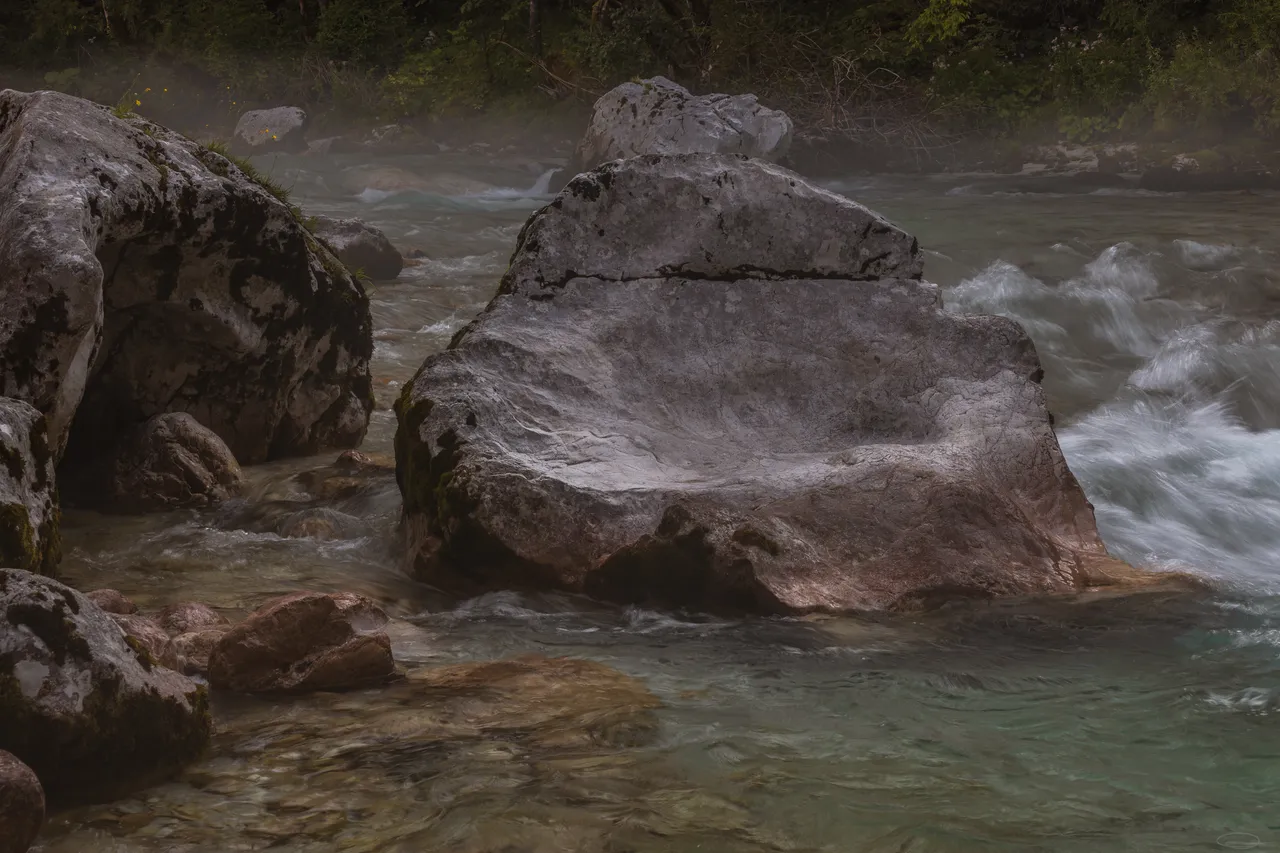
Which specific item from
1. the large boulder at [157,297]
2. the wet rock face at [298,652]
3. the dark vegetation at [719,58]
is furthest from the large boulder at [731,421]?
the dark vegetation at [719,58]

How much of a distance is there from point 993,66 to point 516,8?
10.4 meters

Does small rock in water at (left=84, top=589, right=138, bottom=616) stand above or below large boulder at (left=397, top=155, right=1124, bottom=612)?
below

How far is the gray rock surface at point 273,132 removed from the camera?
974 inches

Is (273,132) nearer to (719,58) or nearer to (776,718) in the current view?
(719,58)

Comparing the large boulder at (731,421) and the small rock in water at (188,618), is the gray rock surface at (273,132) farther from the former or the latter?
the small rock in water at (188,618)

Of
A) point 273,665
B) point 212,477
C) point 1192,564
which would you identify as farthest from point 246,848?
point 1192,564

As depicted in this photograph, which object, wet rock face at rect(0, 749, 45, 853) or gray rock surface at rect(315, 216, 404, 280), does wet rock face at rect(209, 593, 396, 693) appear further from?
gray rock surface at rect(315, 216, 404, 280)

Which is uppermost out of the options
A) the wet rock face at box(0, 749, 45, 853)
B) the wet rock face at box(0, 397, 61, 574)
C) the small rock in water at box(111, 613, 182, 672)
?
the wet rock face at box(0, 397, 61, 574)

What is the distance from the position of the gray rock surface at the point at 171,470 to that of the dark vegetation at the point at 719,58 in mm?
15877

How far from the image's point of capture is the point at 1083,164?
19.1 meters

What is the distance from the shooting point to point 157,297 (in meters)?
6.20

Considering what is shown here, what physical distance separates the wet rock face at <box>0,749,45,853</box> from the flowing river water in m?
0.12

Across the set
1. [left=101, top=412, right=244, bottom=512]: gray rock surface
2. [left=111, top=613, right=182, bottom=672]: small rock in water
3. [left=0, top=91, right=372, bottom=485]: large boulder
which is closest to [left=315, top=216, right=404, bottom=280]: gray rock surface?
[left=0, top=91, right=372, bottom=485]: large boulder

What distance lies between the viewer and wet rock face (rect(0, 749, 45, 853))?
263 centimetres
